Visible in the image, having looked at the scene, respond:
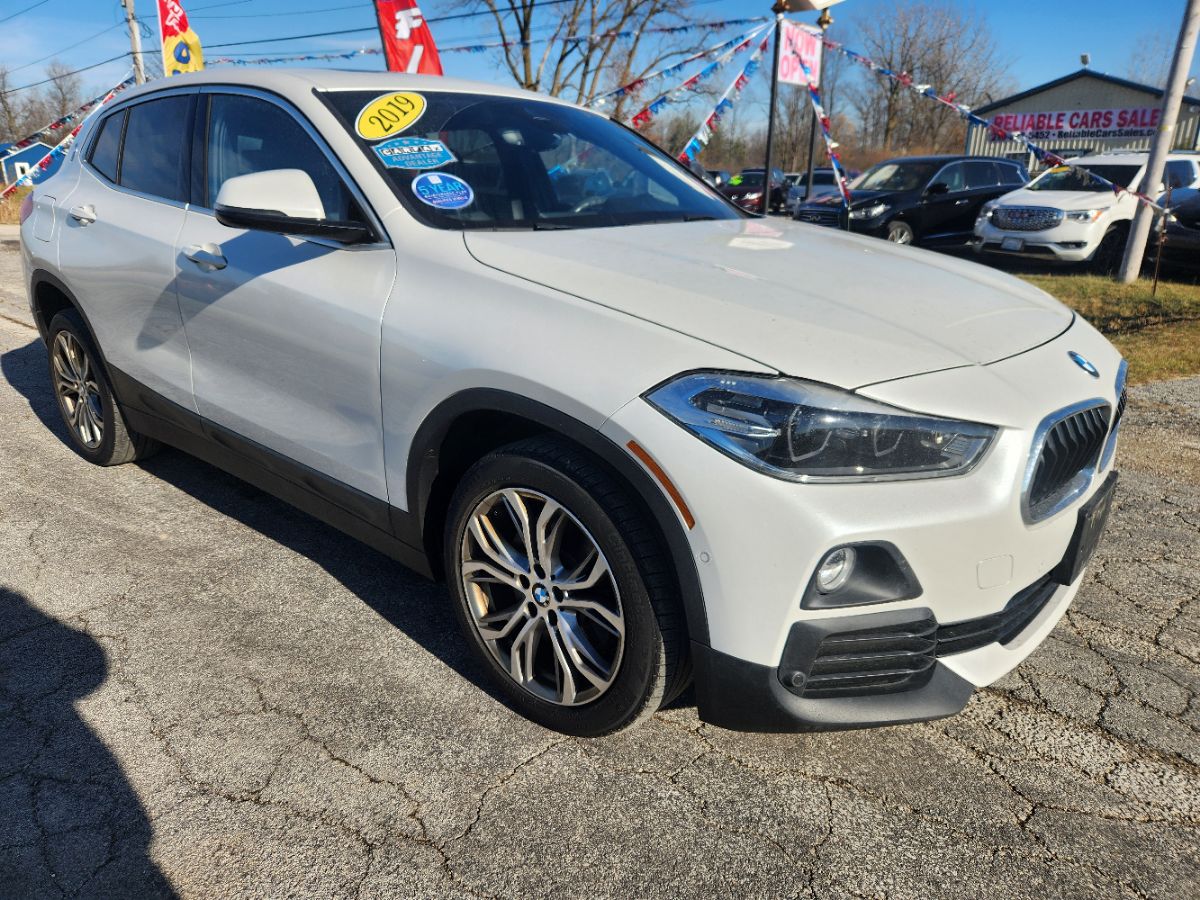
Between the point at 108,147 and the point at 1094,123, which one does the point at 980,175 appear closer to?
the point at 108,147

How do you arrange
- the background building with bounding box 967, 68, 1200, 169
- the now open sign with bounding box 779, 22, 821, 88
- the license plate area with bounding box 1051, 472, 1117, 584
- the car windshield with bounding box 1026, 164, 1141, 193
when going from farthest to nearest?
the background building with bounding box 967, 68, 1200, 169 → the car windshield with bounding box 1026, 164, 1141, 193 → the now open sign with bounding box 779, 22, 821, 88 → the license plate area with bounding box 1051, 472, 1117, 584

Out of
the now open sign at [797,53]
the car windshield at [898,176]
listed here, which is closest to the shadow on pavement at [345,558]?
the now open sign at [797,53]

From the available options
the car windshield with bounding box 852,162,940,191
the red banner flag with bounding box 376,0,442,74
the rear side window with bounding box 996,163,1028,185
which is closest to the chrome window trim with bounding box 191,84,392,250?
the red banner flag with bounding box 376,0,442,74

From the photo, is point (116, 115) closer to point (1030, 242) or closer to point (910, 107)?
point (1030, 242)

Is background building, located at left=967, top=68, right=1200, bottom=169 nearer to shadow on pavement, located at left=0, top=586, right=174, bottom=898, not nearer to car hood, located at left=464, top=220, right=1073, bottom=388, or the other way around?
car hood, located at left=464, top=220, right=1073, bottom=388

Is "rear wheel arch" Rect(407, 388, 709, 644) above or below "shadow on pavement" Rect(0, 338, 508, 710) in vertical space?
above

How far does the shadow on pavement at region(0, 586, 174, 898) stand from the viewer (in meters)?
1.95

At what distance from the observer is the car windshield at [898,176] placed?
13805mm

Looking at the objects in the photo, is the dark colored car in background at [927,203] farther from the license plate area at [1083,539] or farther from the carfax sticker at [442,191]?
the license plate area at [1083,539]

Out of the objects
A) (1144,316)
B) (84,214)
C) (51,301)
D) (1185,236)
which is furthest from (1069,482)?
(1185,236)

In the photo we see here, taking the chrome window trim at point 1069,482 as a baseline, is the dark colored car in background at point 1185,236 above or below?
below

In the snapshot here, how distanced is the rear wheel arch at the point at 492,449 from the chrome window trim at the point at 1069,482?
2.47ft

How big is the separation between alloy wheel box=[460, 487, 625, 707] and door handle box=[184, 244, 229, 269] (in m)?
1.41

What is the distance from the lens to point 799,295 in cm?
225
